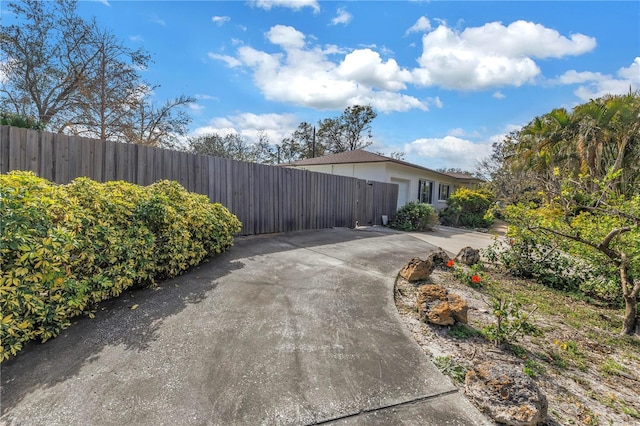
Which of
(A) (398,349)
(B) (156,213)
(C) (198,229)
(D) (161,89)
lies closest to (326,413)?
(A) (398,349)

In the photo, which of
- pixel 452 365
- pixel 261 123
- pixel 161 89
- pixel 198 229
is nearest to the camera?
pixel 452 365

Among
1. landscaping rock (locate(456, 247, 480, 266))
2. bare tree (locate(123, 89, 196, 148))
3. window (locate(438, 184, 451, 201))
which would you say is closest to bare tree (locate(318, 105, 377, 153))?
window (locate(438, 184, 451, 201))

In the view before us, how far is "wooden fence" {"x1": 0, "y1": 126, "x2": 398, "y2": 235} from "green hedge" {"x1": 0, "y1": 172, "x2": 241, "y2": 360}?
1.41 meters

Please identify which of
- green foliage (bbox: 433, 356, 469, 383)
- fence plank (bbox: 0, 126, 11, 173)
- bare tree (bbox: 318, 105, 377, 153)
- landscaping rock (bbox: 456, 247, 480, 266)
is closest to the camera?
green foliage (bbox: 433, 356, 469, 383)

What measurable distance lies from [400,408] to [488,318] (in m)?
2.20

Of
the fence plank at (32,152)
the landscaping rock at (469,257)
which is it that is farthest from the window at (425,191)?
the fence plank at (32,152)

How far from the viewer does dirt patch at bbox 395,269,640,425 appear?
2107 mm

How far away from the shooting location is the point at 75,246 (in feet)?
8.32

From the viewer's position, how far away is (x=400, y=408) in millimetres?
1918

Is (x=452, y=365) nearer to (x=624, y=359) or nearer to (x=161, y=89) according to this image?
(x=624, y=359)

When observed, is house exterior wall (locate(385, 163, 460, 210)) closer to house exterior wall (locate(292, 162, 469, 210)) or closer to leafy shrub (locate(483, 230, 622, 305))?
house exterior wall (locate(292, 162, 469, 210))

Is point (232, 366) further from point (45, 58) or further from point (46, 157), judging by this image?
point (45, 58)

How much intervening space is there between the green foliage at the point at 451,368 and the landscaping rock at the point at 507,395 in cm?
11

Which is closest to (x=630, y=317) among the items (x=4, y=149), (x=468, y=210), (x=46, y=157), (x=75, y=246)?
(x=75, y=246)
